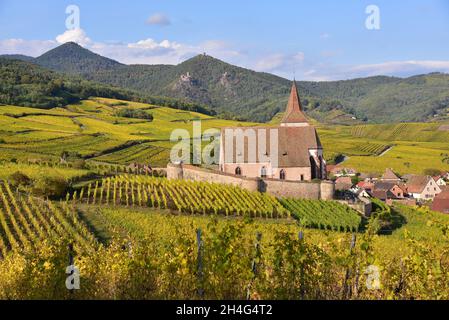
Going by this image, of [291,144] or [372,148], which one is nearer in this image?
[291,144]

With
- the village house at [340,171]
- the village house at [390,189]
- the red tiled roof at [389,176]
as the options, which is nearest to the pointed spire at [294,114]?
the village house at [390,189]

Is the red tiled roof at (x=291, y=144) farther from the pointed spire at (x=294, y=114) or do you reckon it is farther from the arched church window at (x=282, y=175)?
the pointed spire at (x=294, y=114)

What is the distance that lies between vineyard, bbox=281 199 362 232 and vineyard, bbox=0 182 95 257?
49.7ft

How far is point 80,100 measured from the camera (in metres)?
113

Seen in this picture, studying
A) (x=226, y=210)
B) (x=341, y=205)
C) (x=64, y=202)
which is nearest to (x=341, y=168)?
(x=341, y=205)

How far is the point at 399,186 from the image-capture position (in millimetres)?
67438

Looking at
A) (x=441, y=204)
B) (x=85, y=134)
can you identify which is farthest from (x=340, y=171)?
(x=85, y=134)

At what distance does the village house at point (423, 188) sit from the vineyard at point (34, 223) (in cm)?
5123

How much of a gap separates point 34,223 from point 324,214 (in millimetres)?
20784

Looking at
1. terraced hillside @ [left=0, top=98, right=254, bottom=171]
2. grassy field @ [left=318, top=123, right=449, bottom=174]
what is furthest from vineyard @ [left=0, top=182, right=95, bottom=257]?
grassy field @ [left=318, top=123, right=449, bottom=174]

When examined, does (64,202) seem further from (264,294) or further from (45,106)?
(45,106)

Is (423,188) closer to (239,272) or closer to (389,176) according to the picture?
(389,176)

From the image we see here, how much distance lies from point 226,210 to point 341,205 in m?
10.9

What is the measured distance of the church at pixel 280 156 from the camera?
46.9 metres
